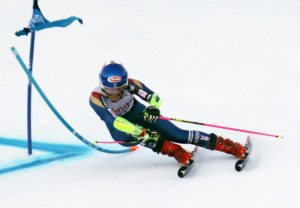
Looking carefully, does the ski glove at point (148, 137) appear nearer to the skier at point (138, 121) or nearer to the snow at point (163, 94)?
the skier at point (138, 121)

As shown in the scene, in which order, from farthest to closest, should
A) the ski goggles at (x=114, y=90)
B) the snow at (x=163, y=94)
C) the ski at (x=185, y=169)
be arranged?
the ski goggles at (x=114, y=90) → the ski at (x=185, y=169) → the snow at (x=163, y=94)

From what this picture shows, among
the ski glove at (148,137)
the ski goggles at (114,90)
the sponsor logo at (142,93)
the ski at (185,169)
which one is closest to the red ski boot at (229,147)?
the ski at (185,169)

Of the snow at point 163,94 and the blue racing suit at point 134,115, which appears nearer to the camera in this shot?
the snow at point 163,94

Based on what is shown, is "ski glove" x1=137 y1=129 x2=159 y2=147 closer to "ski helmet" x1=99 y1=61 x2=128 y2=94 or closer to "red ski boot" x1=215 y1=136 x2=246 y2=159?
"ski helmet" x1=99 y1=61 x2=128 y2=94

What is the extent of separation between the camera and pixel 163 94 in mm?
6703

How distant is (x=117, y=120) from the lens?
4223 mm

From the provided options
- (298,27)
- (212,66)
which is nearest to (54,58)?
(212,66)

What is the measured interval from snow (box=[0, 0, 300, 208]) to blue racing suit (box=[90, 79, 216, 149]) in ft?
0.91

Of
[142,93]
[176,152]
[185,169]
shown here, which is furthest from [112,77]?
[185,169]

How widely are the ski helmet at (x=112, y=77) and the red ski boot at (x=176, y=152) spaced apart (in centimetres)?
79

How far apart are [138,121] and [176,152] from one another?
579mm

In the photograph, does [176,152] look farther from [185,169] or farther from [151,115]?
[151,115]

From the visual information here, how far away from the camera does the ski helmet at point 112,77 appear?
167 inches

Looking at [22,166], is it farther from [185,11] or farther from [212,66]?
[185,11]
